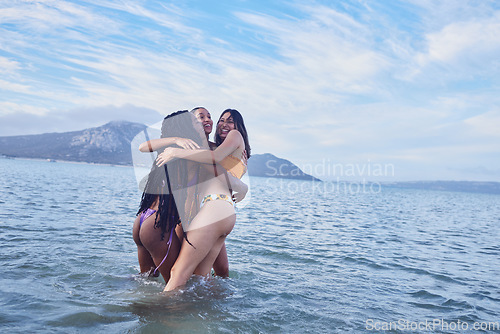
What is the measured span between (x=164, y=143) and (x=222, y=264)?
104 inches

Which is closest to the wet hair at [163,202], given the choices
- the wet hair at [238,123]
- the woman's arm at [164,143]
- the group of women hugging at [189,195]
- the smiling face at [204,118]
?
the group of women hugging at [189,195]

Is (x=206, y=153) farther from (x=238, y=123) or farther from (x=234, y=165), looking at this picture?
(x=238, y=123)

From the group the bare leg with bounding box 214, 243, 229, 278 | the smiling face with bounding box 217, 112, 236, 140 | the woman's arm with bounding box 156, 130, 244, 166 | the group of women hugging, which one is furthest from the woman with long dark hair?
the bare leg with bounding box 214, 243, 229, 278

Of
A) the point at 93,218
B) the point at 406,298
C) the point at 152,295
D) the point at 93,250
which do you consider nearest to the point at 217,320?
the point at 152,295

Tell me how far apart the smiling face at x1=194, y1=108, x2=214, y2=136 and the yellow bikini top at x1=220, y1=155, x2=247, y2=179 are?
0.52 metres

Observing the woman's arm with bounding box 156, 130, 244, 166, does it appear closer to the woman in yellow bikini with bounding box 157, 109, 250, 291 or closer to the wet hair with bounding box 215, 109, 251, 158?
the woman in yellow bikini with bounding box 157, 109, 250, 291

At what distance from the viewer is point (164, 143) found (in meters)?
4.80

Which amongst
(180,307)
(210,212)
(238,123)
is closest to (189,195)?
(210,212)

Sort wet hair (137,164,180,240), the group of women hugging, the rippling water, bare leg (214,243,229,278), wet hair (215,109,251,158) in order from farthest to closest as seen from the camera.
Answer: bare leg (214,243,229,278) < wet hair (215,109,251,158) < wet hair (137,164,180,240) < the group of women hugging < the rippling water

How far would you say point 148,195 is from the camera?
17.2 feet

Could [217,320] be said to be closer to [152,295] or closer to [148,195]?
[152,295]

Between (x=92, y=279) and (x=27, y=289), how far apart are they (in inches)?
41.1

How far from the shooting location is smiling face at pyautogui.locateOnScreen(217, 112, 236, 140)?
Result: 532 centimetres

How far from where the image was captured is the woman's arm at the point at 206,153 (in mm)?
4563
